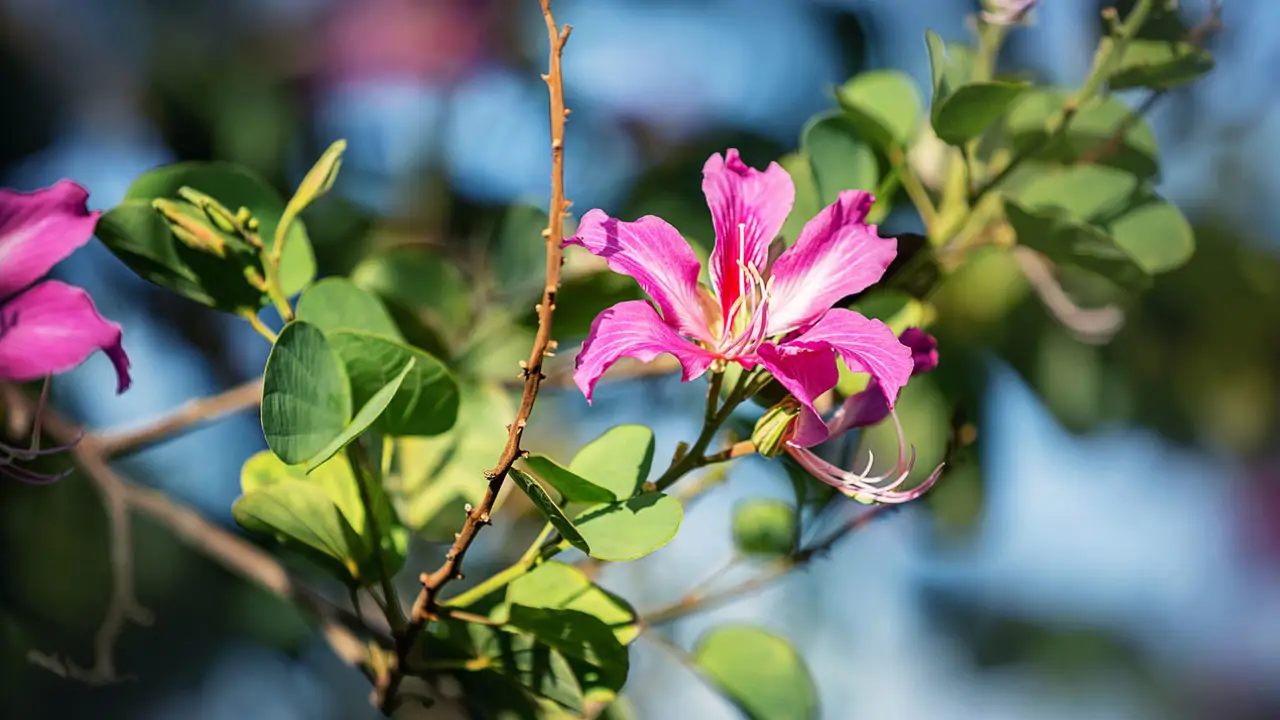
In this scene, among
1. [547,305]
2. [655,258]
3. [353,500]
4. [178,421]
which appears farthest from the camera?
[178,421]

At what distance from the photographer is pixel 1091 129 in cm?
88

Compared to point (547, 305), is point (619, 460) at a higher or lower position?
lower

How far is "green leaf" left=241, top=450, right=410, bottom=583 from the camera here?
638 millimetres

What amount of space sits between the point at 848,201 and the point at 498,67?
1.40m

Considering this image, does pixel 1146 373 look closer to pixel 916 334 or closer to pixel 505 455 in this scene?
pixel 916 334

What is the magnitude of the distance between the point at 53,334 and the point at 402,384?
209 mm

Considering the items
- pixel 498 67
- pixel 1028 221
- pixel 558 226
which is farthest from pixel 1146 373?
pixel 558 226

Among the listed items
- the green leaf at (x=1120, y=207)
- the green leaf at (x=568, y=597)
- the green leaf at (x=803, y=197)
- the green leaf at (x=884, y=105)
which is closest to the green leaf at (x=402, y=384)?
the green leaf at (x=568, y=597)

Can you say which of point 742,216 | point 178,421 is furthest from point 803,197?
point 178,421

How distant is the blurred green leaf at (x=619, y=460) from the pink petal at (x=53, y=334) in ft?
0.91

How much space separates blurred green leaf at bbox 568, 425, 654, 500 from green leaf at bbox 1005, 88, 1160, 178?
0.44 meters

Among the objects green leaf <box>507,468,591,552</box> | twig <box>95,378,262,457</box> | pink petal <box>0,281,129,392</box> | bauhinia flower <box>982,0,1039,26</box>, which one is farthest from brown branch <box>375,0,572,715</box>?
twig <box>95,378,262,457</box>

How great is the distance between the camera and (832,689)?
188cm

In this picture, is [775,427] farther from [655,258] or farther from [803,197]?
[803,197]
